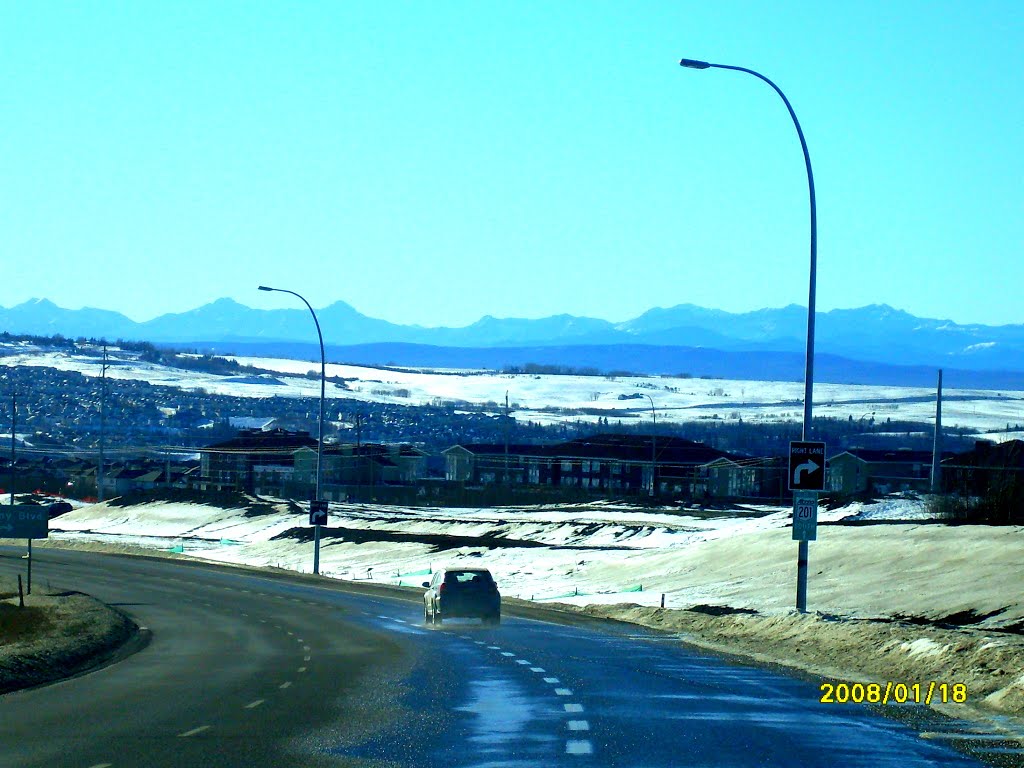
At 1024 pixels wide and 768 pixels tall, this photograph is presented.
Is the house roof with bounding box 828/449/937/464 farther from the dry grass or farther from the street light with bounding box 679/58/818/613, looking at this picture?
the street light with bounding box 679/58/818/613

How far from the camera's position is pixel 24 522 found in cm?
4472

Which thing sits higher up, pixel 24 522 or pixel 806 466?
pixel 806 466

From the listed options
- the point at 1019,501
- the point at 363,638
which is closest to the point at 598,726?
the point at 363,638

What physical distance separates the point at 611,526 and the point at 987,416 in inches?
5517

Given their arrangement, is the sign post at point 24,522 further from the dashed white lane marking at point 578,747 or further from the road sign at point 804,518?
the dashed white lane marking at point 578,747

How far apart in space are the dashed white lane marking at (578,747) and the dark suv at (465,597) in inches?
779

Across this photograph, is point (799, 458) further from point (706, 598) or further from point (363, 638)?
point (706, 598)

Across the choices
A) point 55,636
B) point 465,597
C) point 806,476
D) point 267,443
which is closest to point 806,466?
point 806,476

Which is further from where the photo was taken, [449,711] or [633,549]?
[633,549]

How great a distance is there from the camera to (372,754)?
42.2 feet

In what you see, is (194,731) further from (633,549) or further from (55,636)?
(633,549)

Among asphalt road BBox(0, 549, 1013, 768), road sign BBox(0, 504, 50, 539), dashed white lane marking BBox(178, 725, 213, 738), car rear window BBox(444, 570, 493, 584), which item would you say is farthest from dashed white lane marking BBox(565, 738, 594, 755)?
road sign BBox(0, 504, 50, 539)

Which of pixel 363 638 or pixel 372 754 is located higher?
pixel 372 754
